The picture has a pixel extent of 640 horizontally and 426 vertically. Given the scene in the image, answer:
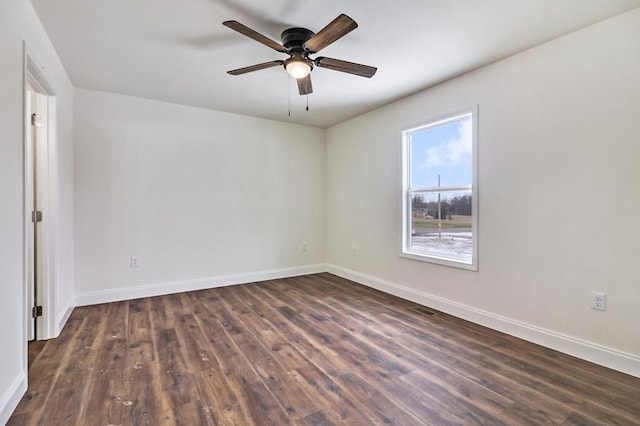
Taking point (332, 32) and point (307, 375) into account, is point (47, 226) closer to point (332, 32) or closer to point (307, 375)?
point (307, 375)

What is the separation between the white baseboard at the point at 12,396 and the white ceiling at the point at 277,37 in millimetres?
2395

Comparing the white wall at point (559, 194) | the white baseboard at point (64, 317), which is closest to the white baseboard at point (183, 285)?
the white baseboard at point (64, 317)

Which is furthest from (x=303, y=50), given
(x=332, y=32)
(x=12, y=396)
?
(x=12, y=396)

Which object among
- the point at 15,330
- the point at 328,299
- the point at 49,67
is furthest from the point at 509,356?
the point at 49,67

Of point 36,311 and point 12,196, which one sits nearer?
point 12,196

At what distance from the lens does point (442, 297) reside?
3.35 meters

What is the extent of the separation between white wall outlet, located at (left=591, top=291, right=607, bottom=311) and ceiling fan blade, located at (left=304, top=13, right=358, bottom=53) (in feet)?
8.43

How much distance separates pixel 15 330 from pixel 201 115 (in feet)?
10.4


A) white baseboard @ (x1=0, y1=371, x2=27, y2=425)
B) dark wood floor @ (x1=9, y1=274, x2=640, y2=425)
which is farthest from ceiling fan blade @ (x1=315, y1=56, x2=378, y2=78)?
white baseboard @ (x1=0, y1=371, x2=27, y2=425)

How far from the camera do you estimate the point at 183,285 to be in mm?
4078

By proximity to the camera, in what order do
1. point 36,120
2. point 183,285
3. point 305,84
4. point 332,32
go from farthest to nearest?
point 183,285 < point 305,84 < point 36,120 < point 332,32

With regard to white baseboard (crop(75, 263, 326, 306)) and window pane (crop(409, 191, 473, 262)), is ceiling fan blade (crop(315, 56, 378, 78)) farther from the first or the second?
white baseboard (crop(75, 263, 326, 306))

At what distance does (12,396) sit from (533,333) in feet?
12.0

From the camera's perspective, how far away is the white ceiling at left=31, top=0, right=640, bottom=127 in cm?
206
